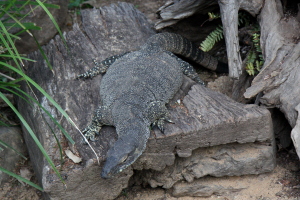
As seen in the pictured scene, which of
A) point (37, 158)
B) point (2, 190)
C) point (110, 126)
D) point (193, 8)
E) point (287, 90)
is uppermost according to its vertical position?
point (193, 8)

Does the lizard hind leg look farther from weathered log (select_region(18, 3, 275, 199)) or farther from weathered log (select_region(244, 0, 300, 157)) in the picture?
weathered log (select_region(244, 0, 300, 157))

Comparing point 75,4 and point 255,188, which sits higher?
point 75,4

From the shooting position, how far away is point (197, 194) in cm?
518

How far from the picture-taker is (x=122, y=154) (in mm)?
4285

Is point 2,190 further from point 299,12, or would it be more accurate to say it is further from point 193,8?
point 299,12

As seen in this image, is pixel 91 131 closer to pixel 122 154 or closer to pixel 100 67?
pixel 122 154

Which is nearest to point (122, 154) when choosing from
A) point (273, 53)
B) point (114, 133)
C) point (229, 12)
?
point (114, 133)

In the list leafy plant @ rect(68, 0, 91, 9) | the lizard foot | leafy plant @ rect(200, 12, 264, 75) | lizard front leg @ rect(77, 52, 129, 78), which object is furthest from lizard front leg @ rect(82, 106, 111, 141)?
leafy plant @ rect(68, 0, 91, 9)

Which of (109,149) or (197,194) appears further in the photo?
(197,194)

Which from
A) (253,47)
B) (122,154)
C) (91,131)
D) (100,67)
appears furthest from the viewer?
(100,67)

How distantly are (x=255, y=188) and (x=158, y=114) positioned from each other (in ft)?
5.54

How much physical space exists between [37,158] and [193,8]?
11.8ft

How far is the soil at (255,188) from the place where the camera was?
4953 mm

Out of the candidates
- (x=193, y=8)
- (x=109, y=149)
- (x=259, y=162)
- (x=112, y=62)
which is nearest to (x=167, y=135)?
(x=109, y=149)
